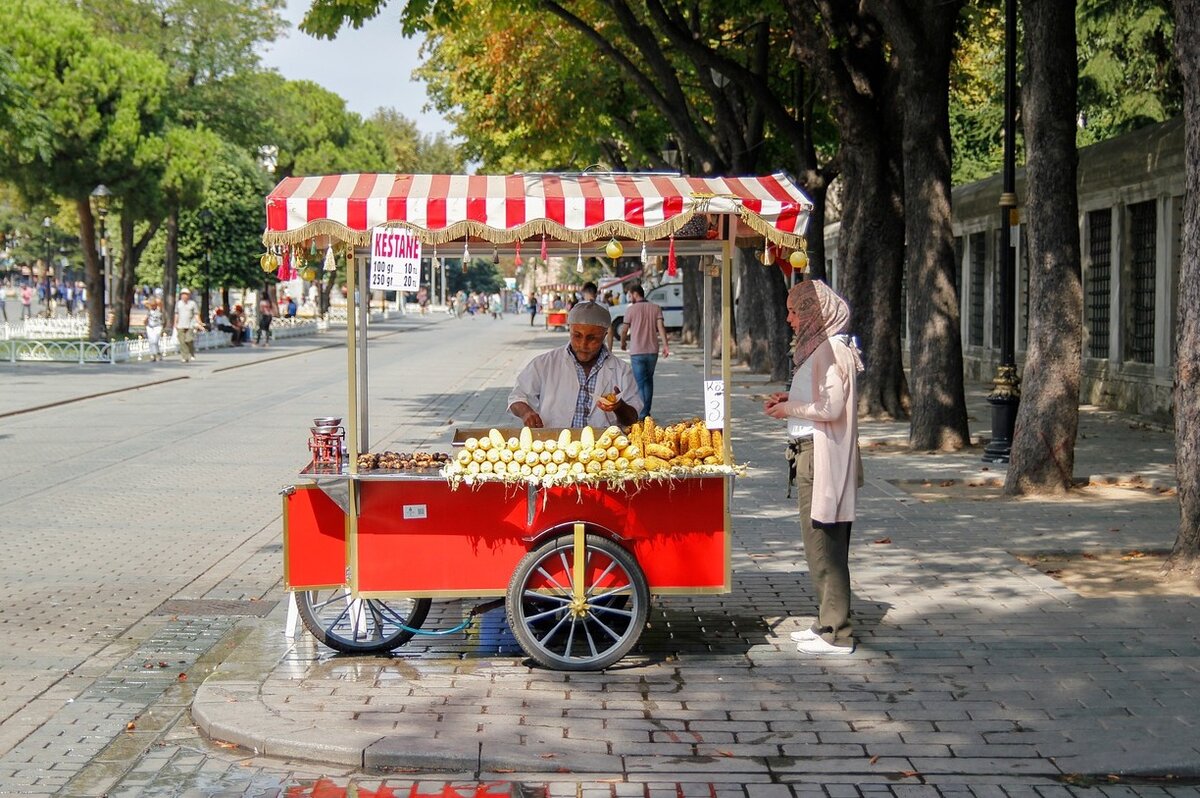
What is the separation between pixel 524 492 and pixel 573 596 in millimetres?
570

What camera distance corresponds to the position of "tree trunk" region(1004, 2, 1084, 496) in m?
12.8

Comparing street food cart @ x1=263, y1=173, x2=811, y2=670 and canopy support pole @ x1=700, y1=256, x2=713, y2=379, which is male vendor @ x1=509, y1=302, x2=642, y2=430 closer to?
canopy support pole @ x1=700, y1=256, x2=713, y2=379

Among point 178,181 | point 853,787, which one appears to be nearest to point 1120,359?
point 853,787

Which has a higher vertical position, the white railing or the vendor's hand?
the white railing

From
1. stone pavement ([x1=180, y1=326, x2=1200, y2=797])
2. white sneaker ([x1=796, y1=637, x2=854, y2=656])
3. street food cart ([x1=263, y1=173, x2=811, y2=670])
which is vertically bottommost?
stone pavement ([x1=180, y1=326, x2=1200, y2=797])

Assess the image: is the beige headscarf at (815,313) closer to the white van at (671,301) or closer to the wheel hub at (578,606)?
the wheel hub at (578,606)

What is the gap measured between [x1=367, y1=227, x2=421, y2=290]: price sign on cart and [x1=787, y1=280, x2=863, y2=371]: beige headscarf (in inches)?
74.5

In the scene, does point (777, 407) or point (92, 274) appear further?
point (92, 274)

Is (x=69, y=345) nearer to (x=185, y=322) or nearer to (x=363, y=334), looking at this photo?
(x=185, y=322)

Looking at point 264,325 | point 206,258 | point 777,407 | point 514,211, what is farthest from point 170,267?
point 777,407

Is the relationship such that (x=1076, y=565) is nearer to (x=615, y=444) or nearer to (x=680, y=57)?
(x=615, y=444)

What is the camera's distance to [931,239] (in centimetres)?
1641

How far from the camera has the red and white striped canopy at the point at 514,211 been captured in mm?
7039

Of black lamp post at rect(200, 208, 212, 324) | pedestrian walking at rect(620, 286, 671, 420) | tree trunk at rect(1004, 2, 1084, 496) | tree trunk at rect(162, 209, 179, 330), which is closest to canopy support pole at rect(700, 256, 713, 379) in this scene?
tree trunk at rect(1004, 2, 1084, 496)
